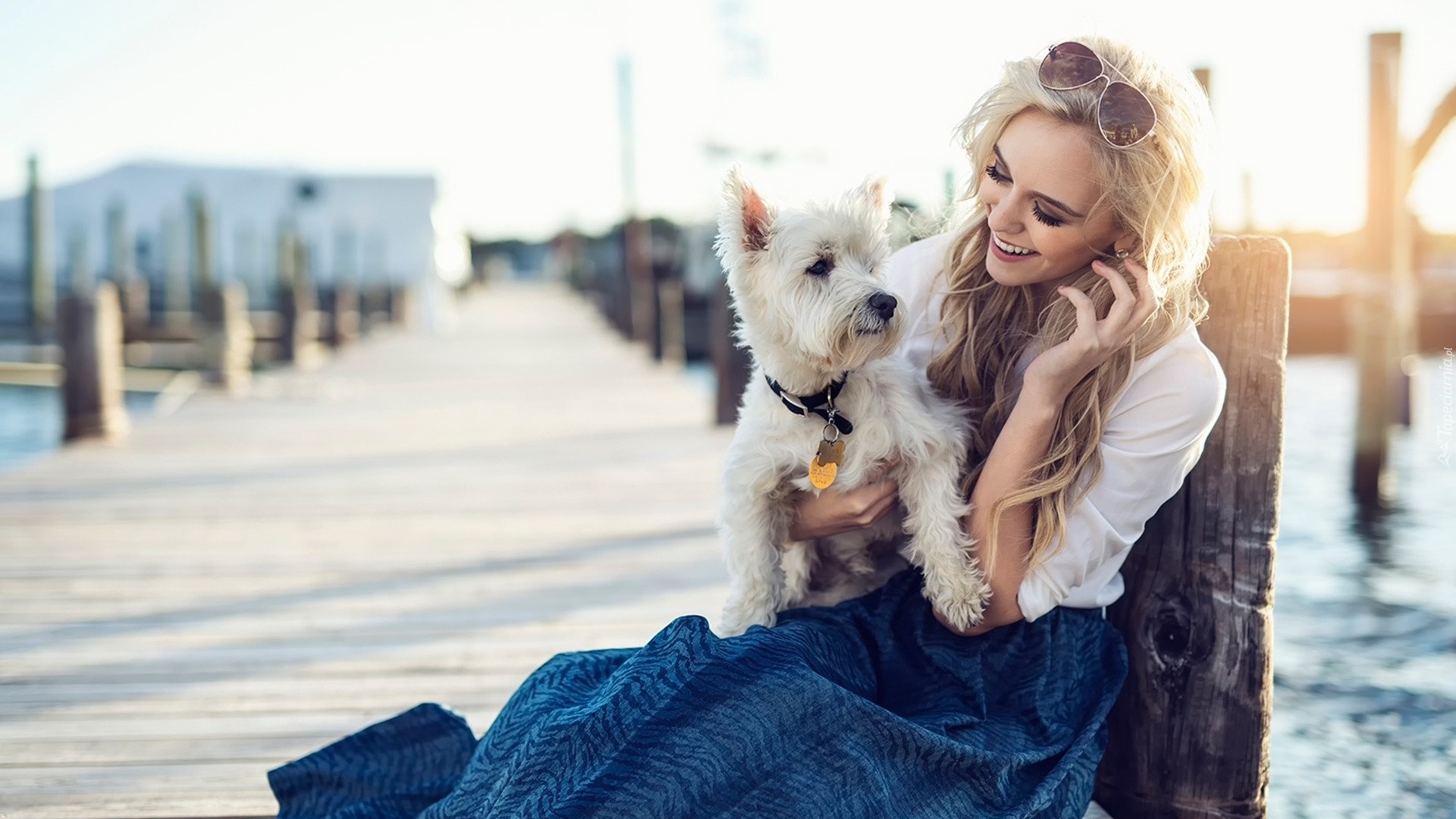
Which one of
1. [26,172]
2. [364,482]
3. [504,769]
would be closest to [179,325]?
[26,172]

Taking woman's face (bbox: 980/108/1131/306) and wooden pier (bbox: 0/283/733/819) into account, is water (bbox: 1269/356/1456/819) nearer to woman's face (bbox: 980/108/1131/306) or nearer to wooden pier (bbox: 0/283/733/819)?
woman's face (bbox: 980/108/1131/306)

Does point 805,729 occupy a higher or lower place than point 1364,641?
higher

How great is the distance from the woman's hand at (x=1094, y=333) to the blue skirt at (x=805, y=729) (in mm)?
479

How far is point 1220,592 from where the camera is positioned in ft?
7.11

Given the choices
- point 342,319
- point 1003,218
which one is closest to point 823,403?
point 1003,218

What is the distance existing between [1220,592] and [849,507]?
72 centimetres

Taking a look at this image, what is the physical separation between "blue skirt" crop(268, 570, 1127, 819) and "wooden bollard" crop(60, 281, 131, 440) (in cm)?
646

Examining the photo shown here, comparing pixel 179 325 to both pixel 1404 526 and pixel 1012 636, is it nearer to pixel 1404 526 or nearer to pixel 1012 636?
pixel 1404 526

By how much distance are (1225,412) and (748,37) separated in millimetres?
42320

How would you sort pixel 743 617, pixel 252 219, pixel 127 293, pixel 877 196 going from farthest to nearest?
pixel 252 219
pixel 127 293
pixel 877 196
pixel 743 617

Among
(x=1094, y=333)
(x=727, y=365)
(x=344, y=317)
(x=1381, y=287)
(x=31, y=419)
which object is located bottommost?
(x=31, y=419)

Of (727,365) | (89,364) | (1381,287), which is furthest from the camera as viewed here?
(1381,287)

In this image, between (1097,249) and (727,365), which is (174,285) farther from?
(1097,249)

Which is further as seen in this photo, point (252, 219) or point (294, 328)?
point (252, 219)
